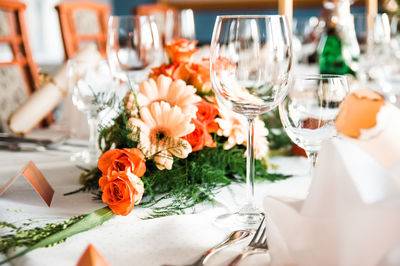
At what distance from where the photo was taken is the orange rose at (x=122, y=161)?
60 cm

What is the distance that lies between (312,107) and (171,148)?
0.66ft

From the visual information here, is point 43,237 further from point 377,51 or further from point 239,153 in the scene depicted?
point 377,51

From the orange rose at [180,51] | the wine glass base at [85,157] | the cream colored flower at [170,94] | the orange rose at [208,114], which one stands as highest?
the orange rose at [180,51]

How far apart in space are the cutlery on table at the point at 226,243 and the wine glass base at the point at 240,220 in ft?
0.15

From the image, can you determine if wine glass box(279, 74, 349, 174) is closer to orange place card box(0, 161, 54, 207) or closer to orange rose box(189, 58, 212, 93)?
orange rose box(189, 58, 212, 93)

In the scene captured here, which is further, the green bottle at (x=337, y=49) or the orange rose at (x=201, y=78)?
the green bottle at (x=337, y=49)

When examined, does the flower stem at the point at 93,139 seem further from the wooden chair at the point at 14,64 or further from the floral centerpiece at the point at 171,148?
the wooden chair at the point at 14,64

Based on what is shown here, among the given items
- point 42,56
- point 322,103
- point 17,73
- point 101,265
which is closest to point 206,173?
point 322,103

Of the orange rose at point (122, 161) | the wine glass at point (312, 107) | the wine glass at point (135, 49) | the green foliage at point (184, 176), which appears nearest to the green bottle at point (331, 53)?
the wine glass at point (135, 49)

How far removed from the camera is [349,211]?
361 millimetres

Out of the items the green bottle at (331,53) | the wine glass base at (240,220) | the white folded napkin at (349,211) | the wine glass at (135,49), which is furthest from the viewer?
the green bottle at (331,53)

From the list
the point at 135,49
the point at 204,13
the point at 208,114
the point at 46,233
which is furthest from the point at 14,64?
the point at 204,13

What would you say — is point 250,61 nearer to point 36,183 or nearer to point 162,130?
point 162,130

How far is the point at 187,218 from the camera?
57 cm
